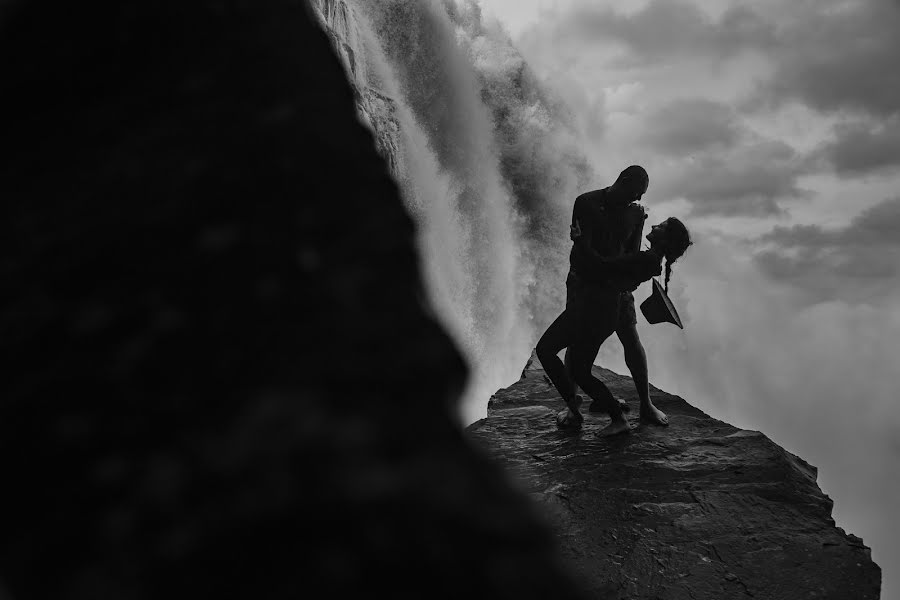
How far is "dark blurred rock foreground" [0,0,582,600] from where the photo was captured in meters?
0.44

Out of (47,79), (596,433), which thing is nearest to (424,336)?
(47,79)

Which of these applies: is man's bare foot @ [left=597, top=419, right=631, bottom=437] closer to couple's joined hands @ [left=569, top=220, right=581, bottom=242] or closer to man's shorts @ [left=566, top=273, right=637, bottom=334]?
man's shorts @ [left=566, top=273, right=637, bottom=334]

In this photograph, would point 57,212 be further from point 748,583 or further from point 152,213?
point 748,583

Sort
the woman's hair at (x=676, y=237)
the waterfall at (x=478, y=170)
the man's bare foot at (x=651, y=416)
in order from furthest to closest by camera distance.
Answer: the waterfall at (x=478, y=170)
the man's bare foot at (x=651, y=416)
the woman's hair at (x=676, y=237)

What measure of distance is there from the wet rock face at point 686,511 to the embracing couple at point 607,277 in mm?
478

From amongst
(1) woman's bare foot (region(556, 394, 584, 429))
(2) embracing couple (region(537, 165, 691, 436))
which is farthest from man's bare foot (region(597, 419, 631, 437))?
(1) woman's bare foot (region(556, 394, 584, 429))

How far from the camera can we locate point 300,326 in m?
0.53

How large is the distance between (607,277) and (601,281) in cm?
8

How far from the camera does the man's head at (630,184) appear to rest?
4.78 metres

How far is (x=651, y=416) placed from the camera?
5.50 meters

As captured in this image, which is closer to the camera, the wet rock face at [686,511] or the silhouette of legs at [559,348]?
the wet rock face at [686,511]

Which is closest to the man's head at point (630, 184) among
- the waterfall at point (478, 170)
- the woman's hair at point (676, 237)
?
the woman's hair at point (676, 237)

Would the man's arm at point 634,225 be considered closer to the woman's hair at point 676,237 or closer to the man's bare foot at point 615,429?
the woman's hair at point 676,237

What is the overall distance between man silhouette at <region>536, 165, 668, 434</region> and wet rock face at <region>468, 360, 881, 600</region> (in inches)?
22.8
